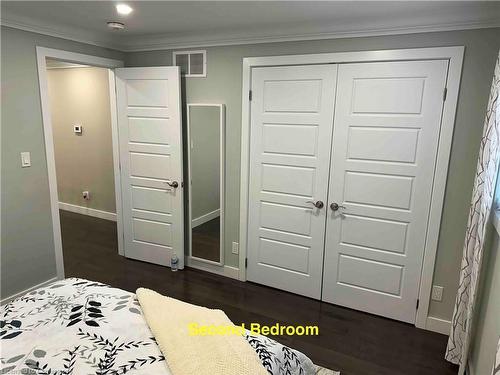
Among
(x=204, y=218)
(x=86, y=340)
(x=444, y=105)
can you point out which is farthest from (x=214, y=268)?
(x=444, y=105)

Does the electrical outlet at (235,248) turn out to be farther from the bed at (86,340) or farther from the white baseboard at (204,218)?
the bed at (86,340)

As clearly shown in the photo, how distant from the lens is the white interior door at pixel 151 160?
3340 mm

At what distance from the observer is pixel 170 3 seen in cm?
222

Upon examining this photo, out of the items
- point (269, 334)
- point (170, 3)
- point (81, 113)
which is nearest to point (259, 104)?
point (170, 3)

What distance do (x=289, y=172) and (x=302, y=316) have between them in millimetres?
1228

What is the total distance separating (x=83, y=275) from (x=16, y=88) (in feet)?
6.07

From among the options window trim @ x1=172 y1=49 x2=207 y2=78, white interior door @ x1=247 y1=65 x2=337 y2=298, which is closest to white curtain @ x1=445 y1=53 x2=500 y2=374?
white interior door @ x1=247 y1=65 x2=337 y2=298

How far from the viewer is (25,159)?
9.13 feet

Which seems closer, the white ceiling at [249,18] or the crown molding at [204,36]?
the white ceiling at [249,18]

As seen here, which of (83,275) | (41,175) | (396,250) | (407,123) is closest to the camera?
(407,123)

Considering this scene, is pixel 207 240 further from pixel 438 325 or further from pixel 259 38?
pixel 438 325

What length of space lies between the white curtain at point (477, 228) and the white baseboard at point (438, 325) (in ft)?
1.47

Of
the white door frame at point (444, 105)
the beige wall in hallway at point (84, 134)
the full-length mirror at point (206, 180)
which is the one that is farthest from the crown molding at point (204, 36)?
the beige wall in hallway at point (84, 134)

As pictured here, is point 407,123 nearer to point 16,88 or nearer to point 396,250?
point 396,250
